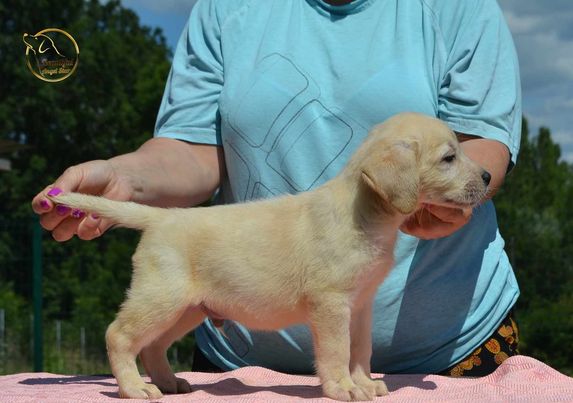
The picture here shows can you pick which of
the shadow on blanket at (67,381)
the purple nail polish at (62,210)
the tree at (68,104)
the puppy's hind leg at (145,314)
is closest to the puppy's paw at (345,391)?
the puppy's hind leg at (145,314)

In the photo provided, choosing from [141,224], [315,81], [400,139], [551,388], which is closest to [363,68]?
[315,81]

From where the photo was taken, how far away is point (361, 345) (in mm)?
2564

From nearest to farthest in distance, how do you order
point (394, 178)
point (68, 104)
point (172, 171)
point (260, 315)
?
point (394, 178)
point (260, 315)
point (172, 171)
point (68, 104)

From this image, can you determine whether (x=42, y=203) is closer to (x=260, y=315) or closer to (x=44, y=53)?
(x=260, y=315)

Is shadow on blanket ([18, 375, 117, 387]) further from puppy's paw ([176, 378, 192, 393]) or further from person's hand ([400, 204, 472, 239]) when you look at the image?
person's hand ([400, 204, 472, 239])

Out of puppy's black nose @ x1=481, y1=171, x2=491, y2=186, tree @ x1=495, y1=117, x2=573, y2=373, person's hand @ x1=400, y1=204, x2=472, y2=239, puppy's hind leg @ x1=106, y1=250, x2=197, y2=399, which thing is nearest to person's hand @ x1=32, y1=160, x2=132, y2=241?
puppy's hind leg @ x1=106, y1=250, x2=197, y2=399

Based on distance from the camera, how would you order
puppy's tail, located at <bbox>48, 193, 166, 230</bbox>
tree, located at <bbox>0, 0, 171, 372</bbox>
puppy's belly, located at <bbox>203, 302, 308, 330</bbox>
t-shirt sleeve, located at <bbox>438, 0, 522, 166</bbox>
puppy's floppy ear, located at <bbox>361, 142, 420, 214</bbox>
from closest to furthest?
puppy's floppy ear, located at <bbox>361, 142, 420, 214</bbox> < puppy's belly, located at <bbox>203, 302, 308, 330</bbox> < puppy's tail, located at <bbox>48, 193, 166, 230</bbox> < t-shirt sleeve, located at <bbox>438, 0, 522, 166</bbox> < tree, located at <bbox>0, 0, 171, 372</bbox>

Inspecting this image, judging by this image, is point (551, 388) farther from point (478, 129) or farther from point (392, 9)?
point (392, 9)

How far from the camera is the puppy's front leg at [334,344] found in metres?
2.35

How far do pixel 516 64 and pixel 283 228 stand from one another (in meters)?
1.17

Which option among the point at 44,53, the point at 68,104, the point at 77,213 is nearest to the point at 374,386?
the point at 77,213

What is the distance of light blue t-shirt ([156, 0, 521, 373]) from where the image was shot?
300 centimetres

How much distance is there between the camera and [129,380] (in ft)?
8.00

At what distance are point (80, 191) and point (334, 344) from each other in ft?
3.10
